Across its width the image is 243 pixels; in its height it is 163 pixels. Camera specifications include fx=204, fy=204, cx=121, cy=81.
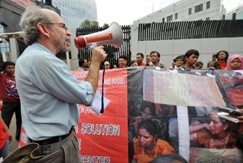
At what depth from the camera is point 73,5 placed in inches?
2484

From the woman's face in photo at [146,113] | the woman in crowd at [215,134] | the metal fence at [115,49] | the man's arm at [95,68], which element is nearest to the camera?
the man's arm at [95,68]

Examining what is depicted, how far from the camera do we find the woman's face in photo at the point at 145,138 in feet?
6.87

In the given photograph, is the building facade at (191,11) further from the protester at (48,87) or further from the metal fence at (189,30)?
the protester at (48,87)

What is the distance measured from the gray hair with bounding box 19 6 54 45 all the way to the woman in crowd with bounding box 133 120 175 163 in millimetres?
1437

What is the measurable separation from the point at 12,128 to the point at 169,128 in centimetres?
383

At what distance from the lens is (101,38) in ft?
5.23

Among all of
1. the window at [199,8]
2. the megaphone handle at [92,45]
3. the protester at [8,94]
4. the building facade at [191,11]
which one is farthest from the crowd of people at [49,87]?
the window at [199,8]

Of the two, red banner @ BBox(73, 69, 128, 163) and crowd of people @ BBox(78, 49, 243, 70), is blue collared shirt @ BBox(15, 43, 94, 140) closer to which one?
red banner @ BBox(73, 69, 128, 163)

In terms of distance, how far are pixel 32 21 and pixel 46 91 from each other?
1.28 ft

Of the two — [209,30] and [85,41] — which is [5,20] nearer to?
[85,41]

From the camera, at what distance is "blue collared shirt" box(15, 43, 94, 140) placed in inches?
40.6

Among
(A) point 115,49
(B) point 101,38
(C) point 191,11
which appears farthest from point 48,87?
(C) point 191,11

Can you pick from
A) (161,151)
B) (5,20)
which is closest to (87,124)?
(161,151)

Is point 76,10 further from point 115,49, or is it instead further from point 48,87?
point 48,87
